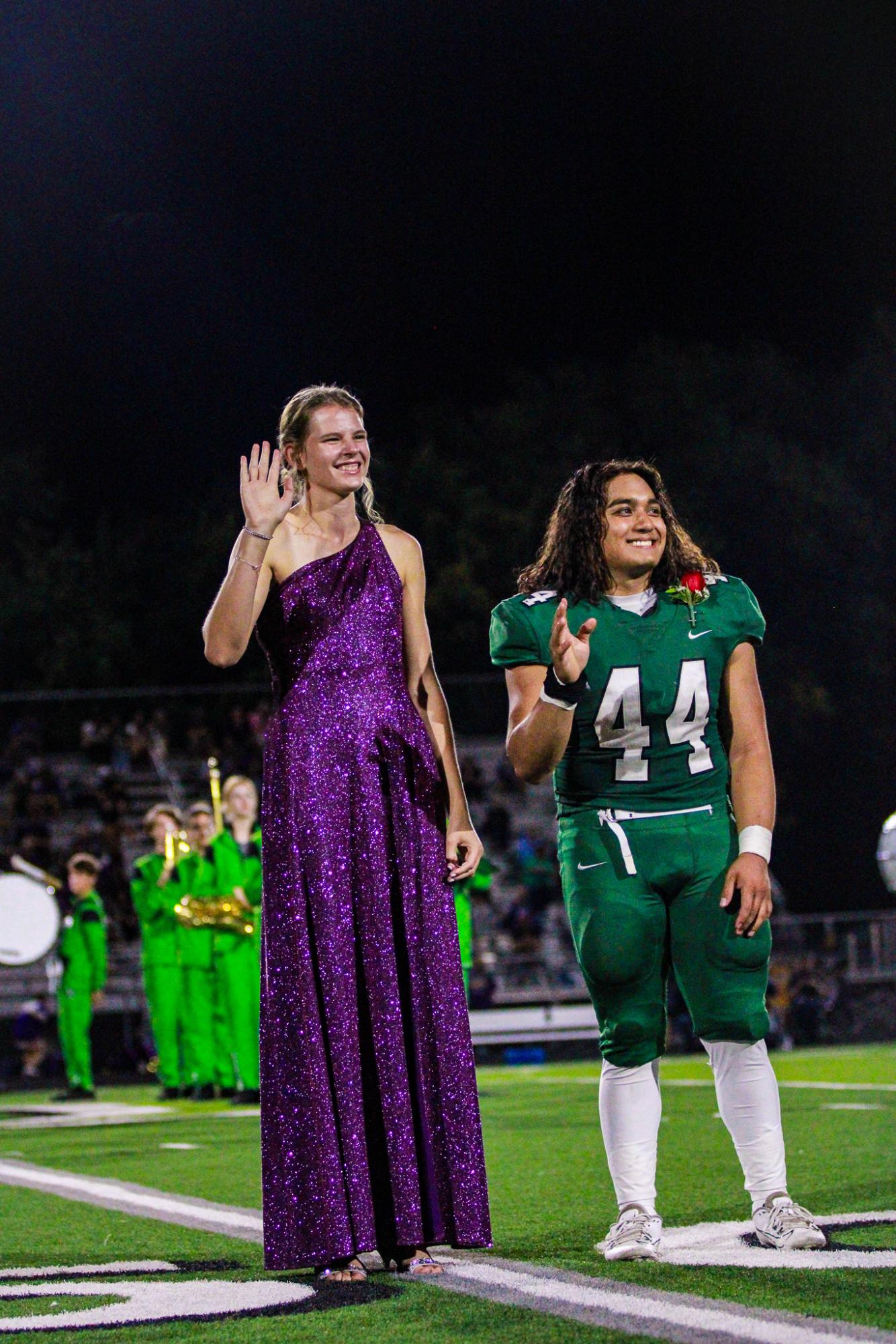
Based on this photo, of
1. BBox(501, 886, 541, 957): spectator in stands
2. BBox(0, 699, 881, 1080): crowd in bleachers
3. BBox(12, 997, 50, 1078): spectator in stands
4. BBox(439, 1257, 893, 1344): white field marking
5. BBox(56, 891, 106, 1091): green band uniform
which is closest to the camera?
BBox(439, 1257, 893, 1344): white field marking

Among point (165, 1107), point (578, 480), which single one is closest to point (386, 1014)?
point (578, 480)

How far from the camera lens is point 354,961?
4344 millimetres

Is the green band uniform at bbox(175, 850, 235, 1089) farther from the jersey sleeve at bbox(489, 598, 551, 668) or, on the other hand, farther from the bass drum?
the jersey sleeve at bbox(489, 598, 551, 668)

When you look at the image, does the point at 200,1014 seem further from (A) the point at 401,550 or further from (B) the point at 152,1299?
(B) the point at 152,1299

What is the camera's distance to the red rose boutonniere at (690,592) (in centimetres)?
458

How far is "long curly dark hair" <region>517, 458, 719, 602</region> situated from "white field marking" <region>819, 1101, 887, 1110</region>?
18.3 ft

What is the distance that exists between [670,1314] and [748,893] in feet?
3.92

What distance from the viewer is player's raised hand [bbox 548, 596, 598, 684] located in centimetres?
413

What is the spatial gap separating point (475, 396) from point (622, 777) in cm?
2830

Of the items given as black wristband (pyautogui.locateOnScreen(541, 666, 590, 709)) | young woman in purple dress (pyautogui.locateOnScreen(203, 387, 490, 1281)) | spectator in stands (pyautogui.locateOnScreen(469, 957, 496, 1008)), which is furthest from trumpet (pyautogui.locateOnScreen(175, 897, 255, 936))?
black wristband (pyautogui.locateOnScreen(541, 666, 590, 709))

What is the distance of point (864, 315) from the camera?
30.9 m

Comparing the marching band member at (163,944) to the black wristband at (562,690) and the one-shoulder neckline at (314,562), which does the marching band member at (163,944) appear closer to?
the one-shoulder neckline at (314,562)

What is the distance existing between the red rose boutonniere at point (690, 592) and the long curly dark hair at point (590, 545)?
0.20 feet

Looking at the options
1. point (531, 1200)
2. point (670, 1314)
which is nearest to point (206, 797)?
point (531, 1200)
